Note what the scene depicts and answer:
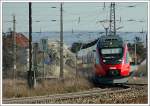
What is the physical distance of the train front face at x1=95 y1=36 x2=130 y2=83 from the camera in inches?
612

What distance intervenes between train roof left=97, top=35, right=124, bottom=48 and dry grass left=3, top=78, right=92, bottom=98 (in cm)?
139

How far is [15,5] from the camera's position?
44.7 feet

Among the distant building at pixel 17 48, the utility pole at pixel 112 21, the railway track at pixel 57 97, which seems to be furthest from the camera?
the distant building at pixel 17 48

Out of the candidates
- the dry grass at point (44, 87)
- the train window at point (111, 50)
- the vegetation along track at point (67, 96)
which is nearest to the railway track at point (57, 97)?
the vegetation along track at point (67, 96)

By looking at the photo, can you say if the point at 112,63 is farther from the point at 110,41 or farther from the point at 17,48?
the point at 17,48

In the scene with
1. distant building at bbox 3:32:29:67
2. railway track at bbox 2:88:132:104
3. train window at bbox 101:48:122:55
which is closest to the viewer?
railway track at bbox 2:88:132:104

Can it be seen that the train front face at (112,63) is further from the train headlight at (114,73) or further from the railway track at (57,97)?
the railway track at (57,97)

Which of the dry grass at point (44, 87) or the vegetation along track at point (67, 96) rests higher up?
the dry grass at point (44, 87)

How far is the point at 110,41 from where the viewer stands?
1583 centimetres

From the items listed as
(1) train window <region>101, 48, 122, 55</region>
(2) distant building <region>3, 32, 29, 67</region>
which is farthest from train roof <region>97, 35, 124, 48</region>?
(2) distant building <region>3, 32, 29, 67</region>

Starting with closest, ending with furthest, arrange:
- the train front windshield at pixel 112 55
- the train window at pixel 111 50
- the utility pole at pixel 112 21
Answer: the utility pole at pixel 112 21
the train front windshield at pixel 112 55
the train window at pixel 111 50

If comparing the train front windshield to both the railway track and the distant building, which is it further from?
the distant building

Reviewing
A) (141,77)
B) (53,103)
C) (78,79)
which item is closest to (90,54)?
(78,79)

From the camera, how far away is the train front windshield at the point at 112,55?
1598 cm
